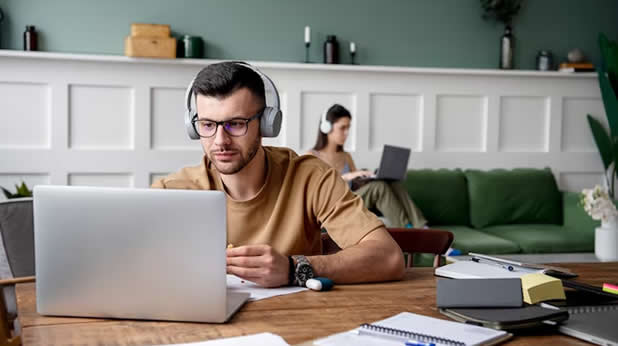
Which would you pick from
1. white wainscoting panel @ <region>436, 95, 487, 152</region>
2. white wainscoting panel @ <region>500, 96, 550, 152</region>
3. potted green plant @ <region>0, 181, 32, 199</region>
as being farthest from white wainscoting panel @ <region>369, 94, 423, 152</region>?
potted green plant @ <region>0, 181, 32, 199</region>

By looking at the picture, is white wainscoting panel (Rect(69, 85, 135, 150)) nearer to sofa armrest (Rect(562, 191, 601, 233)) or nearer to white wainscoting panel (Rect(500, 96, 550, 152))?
white wainscoting panel (Rect(500, 96, 550, 152))

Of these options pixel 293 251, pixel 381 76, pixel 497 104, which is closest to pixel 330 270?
pixel 293 251

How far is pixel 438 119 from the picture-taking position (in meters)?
4.96

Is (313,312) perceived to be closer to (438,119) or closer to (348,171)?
(348,171)

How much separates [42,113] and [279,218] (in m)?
3.01

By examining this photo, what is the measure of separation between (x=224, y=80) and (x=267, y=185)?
0.32 meters

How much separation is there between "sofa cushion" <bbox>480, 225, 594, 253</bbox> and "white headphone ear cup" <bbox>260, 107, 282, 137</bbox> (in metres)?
2.89

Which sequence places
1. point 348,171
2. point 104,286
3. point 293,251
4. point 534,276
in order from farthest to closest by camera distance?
point 348,171 < point 293,251 < point 534,276 < point 104,286

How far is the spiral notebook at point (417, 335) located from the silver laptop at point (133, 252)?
0.79 ft

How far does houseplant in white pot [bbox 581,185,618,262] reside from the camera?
13.7 ft

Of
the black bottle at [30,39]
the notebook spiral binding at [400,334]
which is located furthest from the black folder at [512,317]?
the black bottle at [30,39]

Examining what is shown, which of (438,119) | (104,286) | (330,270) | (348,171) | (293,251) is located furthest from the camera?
(438,119)

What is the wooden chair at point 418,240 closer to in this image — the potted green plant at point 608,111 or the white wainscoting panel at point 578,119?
the potted green plant at point 608,111

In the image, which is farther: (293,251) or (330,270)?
(293,251)
